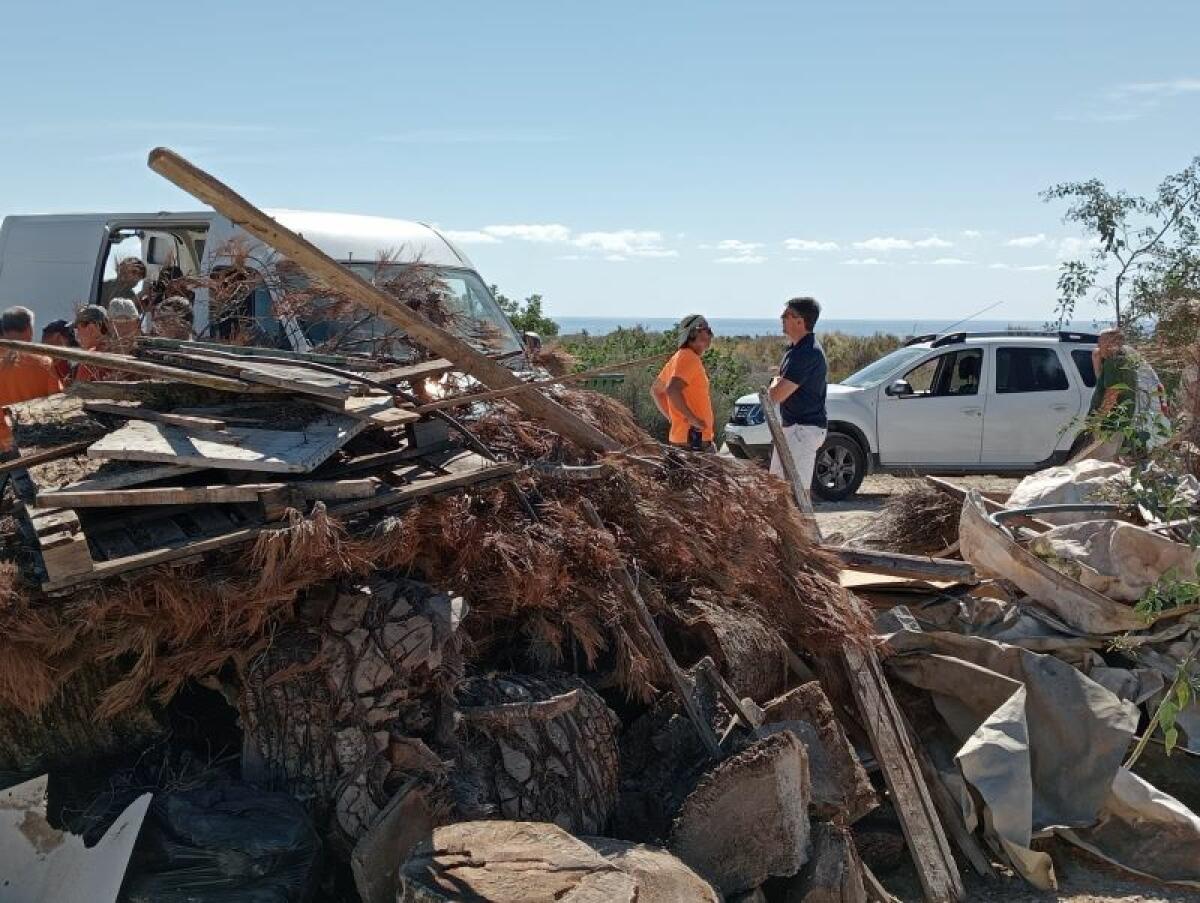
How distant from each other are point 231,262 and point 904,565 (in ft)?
12.6

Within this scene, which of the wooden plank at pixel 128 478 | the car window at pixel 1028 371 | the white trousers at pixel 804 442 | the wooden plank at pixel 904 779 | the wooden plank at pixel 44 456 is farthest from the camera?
the car window at pixel 1028 371

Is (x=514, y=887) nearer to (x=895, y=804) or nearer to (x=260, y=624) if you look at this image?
(x=260, y=624)

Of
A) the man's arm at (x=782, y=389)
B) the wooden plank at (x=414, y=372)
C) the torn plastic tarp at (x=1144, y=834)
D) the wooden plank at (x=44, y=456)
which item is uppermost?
the wooden plank at (x=414, y=372)

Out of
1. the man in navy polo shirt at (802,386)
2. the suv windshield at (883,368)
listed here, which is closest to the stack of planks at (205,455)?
the man in navy polo shirt at (802,386)

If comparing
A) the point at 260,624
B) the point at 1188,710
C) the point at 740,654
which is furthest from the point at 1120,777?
the point at 260,624

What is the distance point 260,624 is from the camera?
4172mm

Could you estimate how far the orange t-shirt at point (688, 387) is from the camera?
7730 millimetres

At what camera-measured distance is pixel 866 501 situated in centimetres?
1388

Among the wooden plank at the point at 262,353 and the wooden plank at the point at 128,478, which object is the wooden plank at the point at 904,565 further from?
the wooden plank at the point at 128,478

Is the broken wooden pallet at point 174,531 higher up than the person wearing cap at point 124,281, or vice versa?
the person wearing cap at point 124,281

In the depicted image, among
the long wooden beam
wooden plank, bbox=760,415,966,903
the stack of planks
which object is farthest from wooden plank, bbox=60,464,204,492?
wooden plank, bbox=760,415,966,903

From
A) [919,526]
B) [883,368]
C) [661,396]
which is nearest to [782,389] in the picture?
[661,396]

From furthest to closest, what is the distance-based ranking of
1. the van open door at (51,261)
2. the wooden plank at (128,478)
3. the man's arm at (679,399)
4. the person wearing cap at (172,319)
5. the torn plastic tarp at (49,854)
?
the van open door at (51,261), the man's arm at (679,399), the person wearing cap at (172,319), the wooden plank at (128,478), the torn plastic tarp at (49,854)

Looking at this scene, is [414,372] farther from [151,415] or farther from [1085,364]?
[1085,364]
